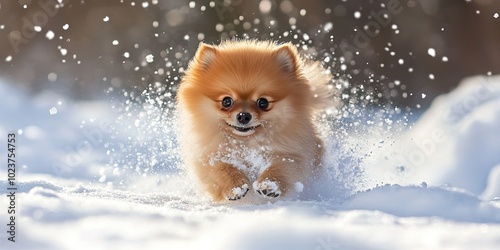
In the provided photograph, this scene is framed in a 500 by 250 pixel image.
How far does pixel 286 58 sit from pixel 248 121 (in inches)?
24.2

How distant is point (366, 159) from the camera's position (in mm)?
4344

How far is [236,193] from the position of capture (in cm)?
337

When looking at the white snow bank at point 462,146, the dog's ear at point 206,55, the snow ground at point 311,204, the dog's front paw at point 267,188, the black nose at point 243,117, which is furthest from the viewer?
the white snow bank at point 462,146

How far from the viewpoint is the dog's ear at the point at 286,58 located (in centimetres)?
381

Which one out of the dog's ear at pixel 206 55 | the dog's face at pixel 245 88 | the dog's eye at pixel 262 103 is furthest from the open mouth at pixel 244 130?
the dog's ear at pixel 206 55

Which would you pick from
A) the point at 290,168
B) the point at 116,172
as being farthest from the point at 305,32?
the point at 290,168

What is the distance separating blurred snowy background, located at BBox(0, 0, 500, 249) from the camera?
8.32ft

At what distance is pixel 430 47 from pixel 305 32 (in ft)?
6.20

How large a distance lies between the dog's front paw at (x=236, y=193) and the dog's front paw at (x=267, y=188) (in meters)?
0.08

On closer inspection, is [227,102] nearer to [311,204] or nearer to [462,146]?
[311,204]

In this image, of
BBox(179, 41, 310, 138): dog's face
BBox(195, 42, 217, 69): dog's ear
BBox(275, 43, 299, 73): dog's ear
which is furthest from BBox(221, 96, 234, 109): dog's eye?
BBox(275, 43, 299, 73): dog's ear

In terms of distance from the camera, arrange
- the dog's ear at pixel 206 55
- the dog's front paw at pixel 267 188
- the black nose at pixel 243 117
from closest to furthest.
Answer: the dog's front paw at pixel 267 188 < the black nose at pixel 243 117 < the dog's ear at pixel 206 55

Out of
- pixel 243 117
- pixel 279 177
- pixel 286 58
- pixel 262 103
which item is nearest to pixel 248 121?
pixel 243 117

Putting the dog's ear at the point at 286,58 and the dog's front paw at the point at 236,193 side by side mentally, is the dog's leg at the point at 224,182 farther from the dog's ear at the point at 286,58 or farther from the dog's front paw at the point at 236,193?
the dog's ear at the point at 286,58
